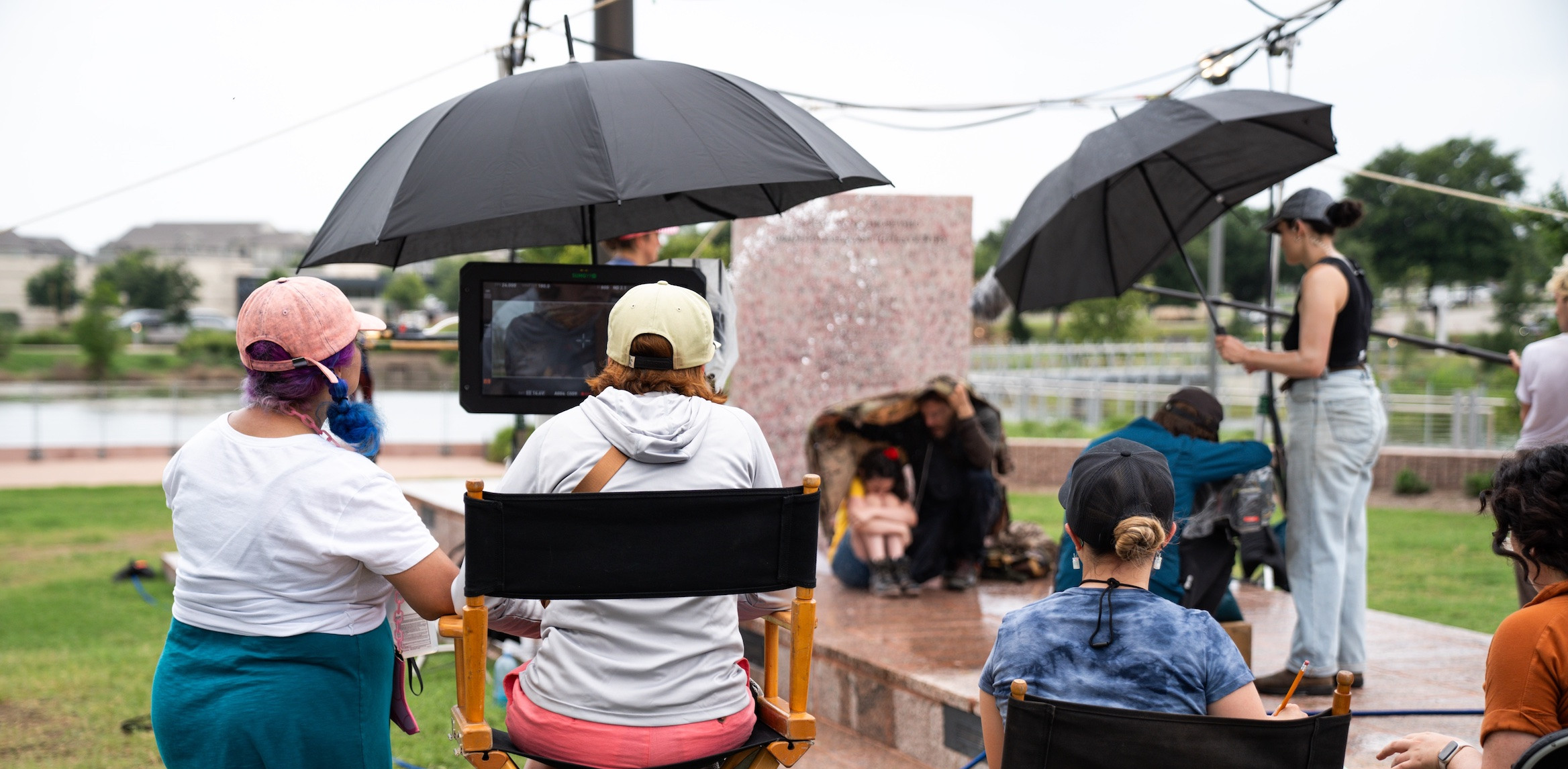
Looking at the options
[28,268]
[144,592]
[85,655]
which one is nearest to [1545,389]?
[85,655]

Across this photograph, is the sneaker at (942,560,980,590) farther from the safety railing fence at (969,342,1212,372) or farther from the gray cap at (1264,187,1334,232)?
the safety railing fence at (969,342,1212,372)

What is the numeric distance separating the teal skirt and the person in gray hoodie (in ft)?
0.98

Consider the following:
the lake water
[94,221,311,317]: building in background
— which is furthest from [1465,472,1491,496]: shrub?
[94,221,311,317]: building in background

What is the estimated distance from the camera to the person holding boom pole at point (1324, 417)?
12.7 feet

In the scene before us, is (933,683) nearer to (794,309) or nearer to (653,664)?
(653,664)

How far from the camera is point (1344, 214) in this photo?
3957 mm

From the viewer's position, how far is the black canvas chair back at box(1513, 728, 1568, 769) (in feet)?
5.24

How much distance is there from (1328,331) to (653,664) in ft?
8.78

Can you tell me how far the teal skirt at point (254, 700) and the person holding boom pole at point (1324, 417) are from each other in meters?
3.03

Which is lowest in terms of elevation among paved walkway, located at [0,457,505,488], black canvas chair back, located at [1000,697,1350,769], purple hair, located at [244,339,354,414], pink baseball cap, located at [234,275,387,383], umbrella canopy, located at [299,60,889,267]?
paved walkway, located at [0,457,505,488]

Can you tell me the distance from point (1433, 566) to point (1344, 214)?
17.0ft

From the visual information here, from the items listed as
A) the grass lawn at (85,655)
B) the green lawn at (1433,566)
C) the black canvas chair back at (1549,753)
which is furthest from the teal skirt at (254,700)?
the green lawn at (1433,566)

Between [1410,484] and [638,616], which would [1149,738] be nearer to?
[638,616]

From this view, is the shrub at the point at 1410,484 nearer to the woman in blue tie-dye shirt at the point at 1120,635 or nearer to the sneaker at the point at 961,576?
the sneaker at the point at 961,576
